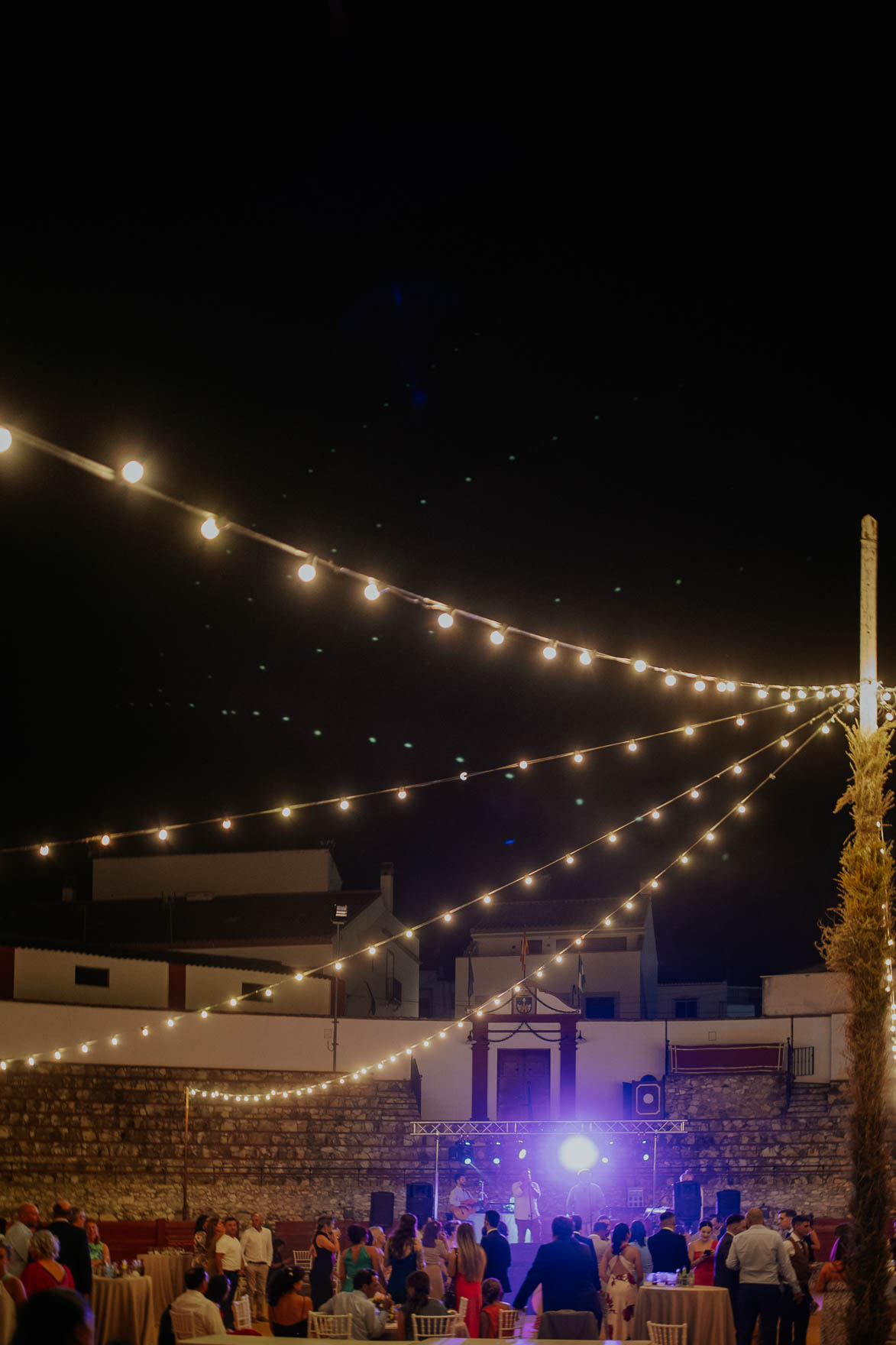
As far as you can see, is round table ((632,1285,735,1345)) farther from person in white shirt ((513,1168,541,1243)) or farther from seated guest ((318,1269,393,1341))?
person in white shirt ((513,1168,541,1243))

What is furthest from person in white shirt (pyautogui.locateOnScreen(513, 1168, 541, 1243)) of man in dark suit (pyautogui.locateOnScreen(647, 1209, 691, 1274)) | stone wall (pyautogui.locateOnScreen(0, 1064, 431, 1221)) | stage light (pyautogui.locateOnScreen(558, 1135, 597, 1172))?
man in dark suit (pyautogui.locateOnScreen(647, 1209, 691, 1274))

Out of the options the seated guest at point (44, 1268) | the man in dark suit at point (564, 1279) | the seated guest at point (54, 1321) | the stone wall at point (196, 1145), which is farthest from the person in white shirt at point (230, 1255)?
the stone wall at point (196, 1145)

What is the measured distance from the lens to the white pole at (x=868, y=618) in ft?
28.5

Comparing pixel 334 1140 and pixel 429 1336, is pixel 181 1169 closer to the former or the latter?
pixel 334 1140

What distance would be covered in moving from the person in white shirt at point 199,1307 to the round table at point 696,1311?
3.28 m

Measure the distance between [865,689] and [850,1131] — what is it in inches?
113

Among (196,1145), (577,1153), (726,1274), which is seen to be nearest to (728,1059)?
(577,1153)

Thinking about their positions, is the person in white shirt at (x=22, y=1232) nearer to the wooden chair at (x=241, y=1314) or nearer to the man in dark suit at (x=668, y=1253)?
the wooden chair at (x=241, y=1314)

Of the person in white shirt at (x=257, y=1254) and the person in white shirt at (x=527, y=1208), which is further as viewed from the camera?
the person in white shirt at (x=527, y=1208)

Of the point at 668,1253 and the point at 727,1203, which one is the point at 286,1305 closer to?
the point at 668,1253

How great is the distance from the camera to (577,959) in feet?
96.3

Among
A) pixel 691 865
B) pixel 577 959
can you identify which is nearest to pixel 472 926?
pixel 577 959

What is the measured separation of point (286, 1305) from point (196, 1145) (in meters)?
14.3

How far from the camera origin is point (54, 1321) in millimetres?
2844
